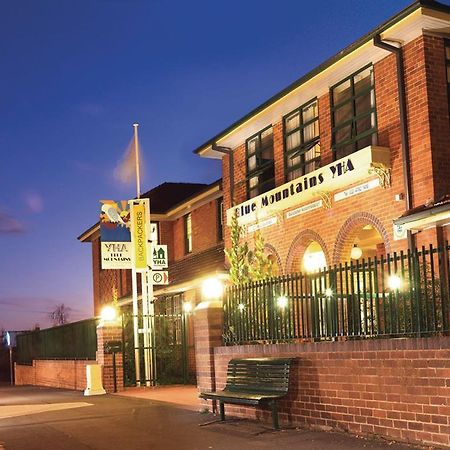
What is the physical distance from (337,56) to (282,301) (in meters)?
6.00

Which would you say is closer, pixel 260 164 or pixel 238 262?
pixel 238 262

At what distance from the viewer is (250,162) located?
2091 centimetres

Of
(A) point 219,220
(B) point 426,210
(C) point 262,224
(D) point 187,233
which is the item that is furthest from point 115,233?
(B) point 426,210

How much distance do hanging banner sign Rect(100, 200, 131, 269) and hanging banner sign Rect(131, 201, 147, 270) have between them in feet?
1.39

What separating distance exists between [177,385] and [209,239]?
710 cm

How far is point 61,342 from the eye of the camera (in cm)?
2659

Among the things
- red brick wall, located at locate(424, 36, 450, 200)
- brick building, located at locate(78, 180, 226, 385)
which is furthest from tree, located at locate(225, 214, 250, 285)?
red brick wall, located at locate(424, 36, 450, 200)

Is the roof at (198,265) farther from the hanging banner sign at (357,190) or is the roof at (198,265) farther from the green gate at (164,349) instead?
the hanging banner sign at (357,190)

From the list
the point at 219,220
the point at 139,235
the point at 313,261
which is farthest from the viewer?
the point at 219,220

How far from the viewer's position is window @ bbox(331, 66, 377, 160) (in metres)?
16.0

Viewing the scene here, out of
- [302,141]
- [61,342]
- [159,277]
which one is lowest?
[61,342]

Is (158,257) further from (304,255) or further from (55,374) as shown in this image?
(55,374)

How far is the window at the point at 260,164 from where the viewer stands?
20.0 meters

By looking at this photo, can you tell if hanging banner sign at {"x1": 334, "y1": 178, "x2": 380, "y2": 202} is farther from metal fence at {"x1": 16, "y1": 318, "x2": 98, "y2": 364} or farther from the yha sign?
metal fence at {"x1": 16, "y1": 318, "x2": 98, "y2": 364}
